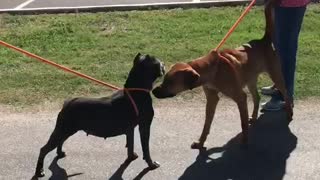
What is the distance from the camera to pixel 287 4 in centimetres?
578

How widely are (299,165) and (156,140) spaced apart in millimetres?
1390

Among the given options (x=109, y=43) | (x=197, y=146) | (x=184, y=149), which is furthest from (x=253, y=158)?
(x=109, y=43)

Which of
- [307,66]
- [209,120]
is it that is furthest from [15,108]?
[307,66]

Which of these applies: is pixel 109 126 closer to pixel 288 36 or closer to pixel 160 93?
pixel 160 93

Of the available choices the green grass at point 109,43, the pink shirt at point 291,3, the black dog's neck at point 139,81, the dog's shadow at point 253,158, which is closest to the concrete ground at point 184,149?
the dog's shadow at point 253,158

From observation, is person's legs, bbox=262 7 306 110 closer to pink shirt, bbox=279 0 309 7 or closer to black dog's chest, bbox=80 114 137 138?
pink shirt, bbox=279 0 309 7

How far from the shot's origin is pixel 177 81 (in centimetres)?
476

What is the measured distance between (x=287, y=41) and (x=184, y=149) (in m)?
1.59

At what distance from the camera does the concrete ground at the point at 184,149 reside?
200 inches

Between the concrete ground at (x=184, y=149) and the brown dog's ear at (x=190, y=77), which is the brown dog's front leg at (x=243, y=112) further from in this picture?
the brown dog's ear at (x=190, y=77)

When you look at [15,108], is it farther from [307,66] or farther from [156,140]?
[307,66]

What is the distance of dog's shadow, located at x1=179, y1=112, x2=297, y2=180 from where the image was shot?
504 centimetres

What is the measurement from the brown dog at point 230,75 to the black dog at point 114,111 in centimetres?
16

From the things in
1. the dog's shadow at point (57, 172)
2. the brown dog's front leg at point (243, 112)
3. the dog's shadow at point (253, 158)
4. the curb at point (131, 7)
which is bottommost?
the dog's shadow at point (253, 158)
